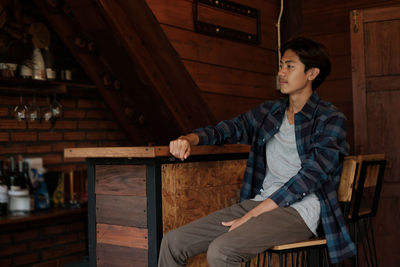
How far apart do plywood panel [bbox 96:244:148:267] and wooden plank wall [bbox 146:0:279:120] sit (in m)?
1.37

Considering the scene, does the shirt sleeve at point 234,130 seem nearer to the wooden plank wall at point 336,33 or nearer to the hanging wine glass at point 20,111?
the hanging wine glass at point 20,111

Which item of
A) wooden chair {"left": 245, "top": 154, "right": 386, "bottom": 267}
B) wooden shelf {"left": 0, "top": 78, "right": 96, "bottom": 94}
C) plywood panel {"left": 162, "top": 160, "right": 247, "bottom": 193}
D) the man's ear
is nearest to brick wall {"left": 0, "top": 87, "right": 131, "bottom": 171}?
wooden shelf {"left": 0, "top": 78, "right": 96, "bottom": 94}

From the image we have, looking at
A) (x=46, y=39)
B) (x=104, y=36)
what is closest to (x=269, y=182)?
(x=104, y=36)

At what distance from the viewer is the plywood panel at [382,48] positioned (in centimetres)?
344

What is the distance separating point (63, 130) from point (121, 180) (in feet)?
6.06

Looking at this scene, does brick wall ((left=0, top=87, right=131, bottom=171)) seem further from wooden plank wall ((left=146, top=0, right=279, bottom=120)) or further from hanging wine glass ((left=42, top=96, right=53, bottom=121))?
Answer: wooden plank wall ((left=146, top=0, right=279, bottom=120))

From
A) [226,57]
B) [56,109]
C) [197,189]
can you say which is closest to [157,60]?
[226,57]

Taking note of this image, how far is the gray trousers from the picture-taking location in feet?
6.40

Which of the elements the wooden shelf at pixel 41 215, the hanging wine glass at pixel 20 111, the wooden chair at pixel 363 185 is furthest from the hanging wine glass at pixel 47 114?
the wooden chair at pixel 363 185

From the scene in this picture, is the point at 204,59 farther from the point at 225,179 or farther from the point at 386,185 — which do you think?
the point at 386,185

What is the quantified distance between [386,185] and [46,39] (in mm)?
2655

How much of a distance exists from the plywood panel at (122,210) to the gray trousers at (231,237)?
0.22 metres

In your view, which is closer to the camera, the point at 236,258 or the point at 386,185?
the point at 236,258

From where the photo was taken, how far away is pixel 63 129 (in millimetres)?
4074
